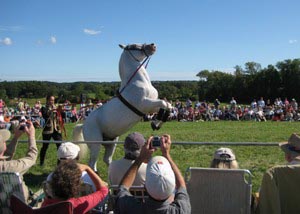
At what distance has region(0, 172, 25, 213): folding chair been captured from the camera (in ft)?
11.0

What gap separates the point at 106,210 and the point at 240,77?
230 ft

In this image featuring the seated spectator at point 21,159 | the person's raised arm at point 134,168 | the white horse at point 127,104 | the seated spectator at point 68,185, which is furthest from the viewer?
the white horse at point 127,104

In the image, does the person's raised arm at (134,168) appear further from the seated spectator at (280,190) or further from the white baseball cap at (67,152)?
the seated spectator at (280,190)

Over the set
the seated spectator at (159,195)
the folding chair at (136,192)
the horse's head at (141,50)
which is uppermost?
the horse's head at (141,50)

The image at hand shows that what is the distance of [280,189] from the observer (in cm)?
335

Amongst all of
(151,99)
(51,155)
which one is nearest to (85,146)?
(151,99)

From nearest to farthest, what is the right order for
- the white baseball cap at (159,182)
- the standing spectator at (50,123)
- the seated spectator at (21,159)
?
1. the white baseball cap at (159,182)
2. the seated spectator at (21,159)
3. the standing spectator at (50,123)

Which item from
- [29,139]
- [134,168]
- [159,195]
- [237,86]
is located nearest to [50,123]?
[29,139]

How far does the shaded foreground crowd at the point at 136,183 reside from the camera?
104 inches

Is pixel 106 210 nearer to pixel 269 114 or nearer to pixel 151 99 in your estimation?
pixel 151 99

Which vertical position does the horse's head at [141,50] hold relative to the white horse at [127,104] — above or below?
above

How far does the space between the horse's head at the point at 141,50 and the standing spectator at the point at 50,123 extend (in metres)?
3.18

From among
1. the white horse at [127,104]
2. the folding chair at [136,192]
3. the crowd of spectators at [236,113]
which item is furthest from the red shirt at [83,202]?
the crowd of spectators at [236,113]

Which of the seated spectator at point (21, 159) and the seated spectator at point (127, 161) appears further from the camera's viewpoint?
the seated spectator at point (127, 161)
